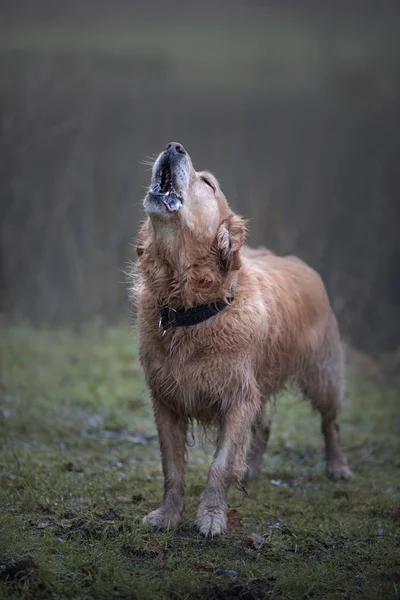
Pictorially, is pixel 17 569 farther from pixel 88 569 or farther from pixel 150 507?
pixel 150 507

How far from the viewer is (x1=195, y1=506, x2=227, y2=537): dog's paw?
4.60 meters

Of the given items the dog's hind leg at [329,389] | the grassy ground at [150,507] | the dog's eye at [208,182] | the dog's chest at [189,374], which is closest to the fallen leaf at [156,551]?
the grassy ground at [150,507]

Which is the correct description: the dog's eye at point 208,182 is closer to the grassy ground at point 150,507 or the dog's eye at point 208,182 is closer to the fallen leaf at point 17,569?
the grassy ground at point 150,507

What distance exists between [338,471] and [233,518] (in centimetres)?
181

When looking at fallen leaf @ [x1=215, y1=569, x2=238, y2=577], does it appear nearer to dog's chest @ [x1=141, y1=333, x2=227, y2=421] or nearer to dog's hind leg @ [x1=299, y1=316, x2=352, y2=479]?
dog's chest @ [x1=141, y1=333, x2=227, y2=421]

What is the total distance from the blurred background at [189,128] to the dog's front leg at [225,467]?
6380 millimetres

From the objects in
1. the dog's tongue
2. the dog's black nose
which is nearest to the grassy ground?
the dog's tongue

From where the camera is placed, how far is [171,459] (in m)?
4.97

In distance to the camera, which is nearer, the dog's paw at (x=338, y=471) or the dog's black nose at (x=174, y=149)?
the dog's black nose at (x=174, y=149)

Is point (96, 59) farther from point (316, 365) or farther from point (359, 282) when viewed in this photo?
point (316, 365)

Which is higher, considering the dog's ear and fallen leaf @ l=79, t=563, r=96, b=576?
the dog's ear

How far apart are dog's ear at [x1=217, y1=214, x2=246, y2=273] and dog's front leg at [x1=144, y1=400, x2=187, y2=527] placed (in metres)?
0.91

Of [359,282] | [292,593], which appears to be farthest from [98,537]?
[359,282]

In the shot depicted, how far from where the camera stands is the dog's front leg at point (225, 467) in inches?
183
